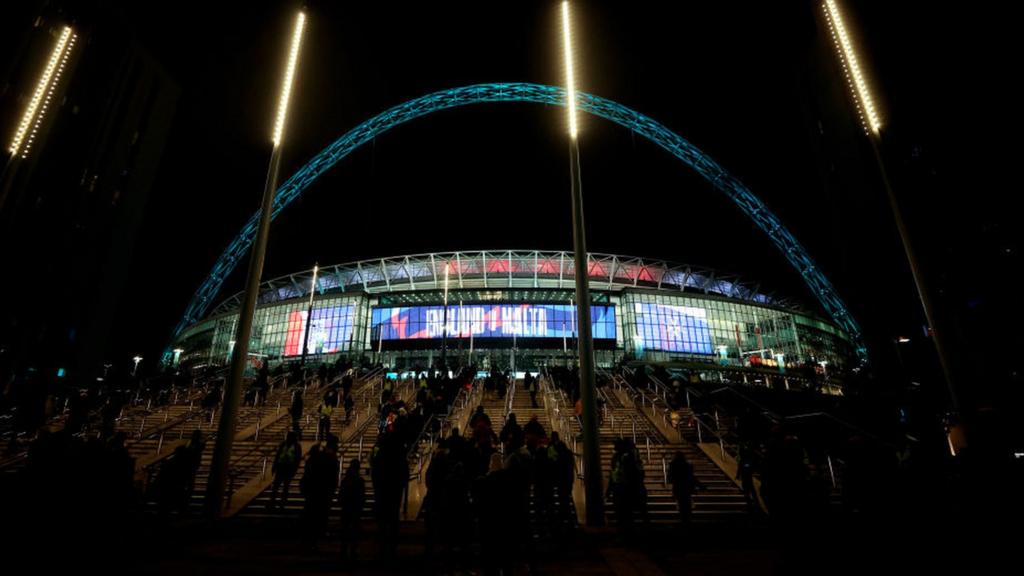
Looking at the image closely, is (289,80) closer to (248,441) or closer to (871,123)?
(248,441)

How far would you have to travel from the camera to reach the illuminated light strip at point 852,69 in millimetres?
8923

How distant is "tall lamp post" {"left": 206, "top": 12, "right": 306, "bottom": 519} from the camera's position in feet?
25.4

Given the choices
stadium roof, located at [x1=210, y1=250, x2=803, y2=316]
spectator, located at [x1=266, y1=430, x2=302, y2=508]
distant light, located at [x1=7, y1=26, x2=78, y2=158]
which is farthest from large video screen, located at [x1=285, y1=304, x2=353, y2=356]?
spectator, located at [x1=266, y1=430, x2=302, y2=508]

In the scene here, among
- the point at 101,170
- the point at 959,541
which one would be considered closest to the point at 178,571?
the point at 959,541

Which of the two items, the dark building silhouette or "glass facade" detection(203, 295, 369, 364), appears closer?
the dark building silhouette

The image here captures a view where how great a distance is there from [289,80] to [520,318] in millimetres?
40144

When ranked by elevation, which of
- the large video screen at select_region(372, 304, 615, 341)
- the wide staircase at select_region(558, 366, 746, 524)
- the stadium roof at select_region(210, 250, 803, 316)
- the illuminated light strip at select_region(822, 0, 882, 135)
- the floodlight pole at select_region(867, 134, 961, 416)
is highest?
the stadium roof at select_region(210, 250, 803, 316)

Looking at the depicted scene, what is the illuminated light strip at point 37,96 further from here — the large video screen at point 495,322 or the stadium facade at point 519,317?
the large video screen at point 495,322

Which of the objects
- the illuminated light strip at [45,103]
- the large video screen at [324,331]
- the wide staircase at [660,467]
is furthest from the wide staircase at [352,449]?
the large video screen at [324,331]

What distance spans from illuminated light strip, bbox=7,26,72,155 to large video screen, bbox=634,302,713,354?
154 feet

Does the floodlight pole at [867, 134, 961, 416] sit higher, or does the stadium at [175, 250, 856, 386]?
the stadium at [175, 250, 856, 386]

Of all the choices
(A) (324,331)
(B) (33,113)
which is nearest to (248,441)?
(B) (33,113)

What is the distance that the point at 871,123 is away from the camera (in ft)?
29.0

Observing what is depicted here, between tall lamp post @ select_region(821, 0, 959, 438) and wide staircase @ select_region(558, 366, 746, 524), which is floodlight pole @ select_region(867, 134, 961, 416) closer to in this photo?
tall lamp post @ select_region(821, 0, 959, 438)
